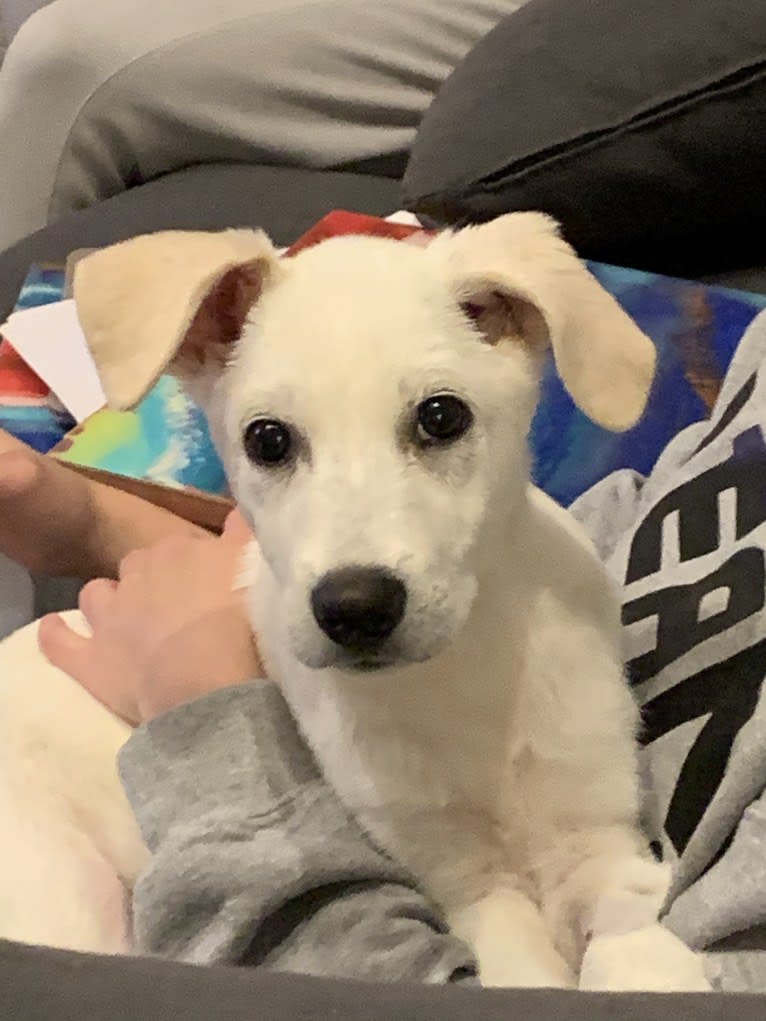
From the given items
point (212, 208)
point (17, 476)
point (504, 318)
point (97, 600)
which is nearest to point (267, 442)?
point (504, 318)

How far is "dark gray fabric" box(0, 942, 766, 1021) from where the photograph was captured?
16.9 inches

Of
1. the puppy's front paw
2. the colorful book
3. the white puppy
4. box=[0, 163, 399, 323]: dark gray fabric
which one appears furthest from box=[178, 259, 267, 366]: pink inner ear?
box=[0, 163, 399, 323]: dark gray fabric

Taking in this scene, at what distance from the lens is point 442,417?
0.79 metres

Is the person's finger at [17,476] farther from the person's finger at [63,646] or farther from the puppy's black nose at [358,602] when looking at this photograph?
the puppy's black nose at [358,602]

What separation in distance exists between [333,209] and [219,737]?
1.03 m

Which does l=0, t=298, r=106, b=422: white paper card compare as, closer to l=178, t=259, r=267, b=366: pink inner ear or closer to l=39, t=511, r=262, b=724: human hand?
l=39, t=511, r=262, b=724: human hand

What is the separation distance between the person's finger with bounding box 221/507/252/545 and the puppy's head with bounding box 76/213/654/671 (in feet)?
0.85

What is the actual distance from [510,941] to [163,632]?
0.37 m

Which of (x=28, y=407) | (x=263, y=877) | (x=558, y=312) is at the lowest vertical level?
(x=28, y=407)

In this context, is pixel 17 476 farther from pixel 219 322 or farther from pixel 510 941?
pixel 510 941

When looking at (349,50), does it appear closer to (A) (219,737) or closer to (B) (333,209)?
(B) (333,209)

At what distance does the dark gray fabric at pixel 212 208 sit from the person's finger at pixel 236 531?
1.92 feet

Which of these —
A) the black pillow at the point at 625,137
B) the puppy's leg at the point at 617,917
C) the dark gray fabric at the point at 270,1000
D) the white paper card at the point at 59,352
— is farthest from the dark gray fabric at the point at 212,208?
the dark gray fabric at the point at 270,1000

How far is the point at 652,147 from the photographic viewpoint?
4.08 feet
